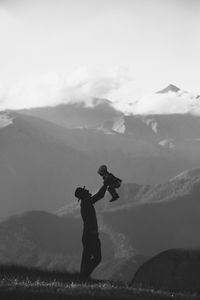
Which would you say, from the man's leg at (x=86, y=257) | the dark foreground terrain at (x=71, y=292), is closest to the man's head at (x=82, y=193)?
the man's leg at (x=86, y=257)

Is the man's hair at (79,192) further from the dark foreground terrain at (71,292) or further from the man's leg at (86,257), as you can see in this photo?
the dark foreground terrain at (71,292)

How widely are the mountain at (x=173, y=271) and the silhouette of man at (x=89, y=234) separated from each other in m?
2.40

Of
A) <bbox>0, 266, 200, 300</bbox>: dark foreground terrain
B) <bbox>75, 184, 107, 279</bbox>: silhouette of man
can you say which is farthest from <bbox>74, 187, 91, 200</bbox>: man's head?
<bbox>0, 266, 200, 300</bbox>: dark foreground terrain

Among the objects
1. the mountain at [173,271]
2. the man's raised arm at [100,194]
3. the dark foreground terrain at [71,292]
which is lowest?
the dark foreground terrain at [71,292]

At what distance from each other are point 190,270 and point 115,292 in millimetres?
6641

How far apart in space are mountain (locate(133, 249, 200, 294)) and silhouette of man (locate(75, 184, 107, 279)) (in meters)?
2.40

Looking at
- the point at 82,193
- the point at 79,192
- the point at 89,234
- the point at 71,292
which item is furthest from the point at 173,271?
the point at 71,292

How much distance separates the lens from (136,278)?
1009 inches

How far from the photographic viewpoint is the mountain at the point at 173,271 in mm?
24078

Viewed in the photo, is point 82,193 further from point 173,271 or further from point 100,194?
point 173,271

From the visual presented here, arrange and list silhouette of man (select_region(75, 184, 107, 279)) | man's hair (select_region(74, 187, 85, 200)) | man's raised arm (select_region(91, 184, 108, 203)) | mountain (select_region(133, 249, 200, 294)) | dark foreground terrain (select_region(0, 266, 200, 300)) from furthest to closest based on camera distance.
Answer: mountain (select_region(133, 249, 200, 294)) < man's hair (select_region(74, 187, 85, 200)) < silhouette of man (select_region(75, 184, 107, 279)) < man's raised arm (select_region(91, 184, 108, 203)) < dark foreground terrain (select_region(0, 266, 200, 300))

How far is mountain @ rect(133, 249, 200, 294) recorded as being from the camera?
79.0 ft

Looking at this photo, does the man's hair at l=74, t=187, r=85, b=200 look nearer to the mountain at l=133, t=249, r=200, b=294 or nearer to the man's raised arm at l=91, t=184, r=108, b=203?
the man's raised arm at l=91, t=184, r=108, b=203

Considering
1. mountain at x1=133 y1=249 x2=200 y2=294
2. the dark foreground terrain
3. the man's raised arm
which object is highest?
the man's raised arm
